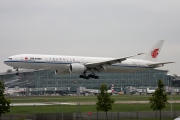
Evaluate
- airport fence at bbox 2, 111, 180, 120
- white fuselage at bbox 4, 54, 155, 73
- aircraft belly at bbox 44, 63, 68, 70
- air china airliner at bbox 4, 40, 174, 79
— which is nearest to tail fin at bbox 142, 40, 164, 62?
air china airliner at bbox 4, 40, 174, 79

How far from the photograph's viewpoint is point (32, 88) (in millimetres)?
165625

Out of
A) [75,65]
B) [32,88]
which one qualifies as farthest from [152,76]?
[75,65]

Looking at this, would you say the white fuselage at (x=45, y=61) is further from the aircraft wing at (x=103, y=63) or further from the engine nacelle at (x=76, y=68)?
the aircraft wing at (x=103, y=63)

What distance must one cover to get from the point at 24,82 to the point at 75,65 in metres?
105

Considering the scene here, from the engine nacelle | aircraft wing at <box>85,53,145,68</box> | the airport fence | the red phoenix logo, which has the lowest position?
the airport fence

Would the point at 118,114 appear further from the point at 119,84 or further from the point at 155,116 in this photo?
the point at 119,84

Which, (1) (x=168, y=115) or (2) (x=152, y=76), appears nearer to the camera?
(1) (x=168, y=115)

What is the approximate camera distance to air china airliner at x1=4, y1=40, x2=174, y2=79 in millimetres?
69938

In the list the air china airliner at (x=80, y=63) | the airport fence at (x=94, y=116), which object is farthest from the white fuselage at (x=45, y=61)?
the airport fence at (x=94, y=116)

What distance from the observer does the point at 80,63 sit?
74250 millimetres

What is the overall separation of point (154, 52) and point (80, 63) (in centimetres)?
1935

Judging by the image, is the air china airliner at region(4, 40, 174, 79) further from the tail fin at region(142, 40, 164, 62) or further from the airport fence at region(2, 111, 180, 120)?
the airport fence at region(2, 111, 180, 120)

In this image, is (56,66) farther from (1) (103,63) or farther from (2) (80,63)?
(1) (103,63)

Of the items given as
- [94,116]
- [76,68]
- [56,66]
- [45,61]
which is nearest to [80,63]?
[76,68]
